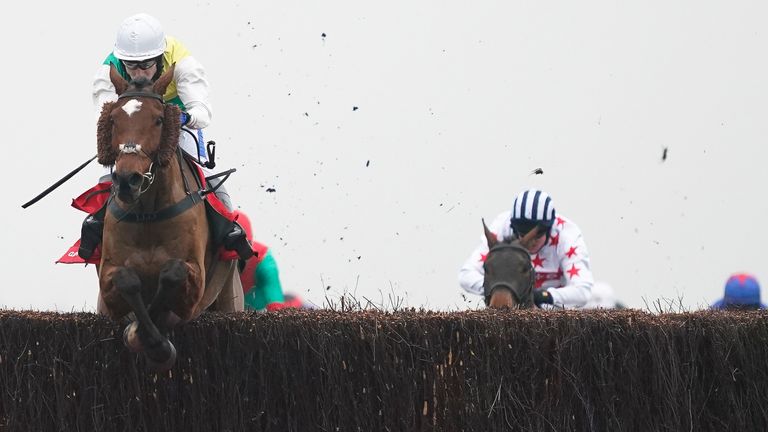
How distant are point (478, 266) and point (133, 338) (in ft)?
14.0

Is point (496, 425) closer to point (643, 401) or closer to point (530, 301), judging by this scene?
point (643, 401)

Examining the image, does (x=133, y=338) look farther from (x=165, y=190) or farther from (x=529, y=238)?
(x=529, y=238)

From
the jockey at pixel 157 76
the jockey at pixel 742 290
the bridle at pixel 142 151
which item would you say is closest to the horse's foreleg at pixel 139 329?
the bridle at pixel 142 151

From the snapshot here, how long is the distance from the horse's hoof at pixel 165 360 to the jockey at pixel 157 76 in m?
0.74

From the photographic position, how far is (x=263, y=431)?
261 inches

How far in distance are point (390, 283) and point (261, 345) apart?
92cm

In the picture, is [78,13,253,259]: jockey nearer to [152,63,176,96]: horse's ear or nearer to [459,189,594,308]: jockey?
[152,63,176,96]: horse's ear

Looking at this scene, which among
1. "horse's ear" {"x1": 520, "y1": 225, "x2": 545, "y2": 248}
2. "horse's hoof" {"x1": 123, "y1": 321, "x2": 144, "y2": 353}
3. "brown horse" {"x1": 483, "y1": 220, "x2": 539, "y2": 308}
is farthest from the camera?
"horse's ear" {"x1": 520, "y1": 225, "x2": 545, "y2": 248}

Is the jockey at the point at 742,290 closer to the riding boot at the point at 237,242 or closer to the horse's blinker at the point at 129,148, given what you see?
the riding boot at the point at 237,242

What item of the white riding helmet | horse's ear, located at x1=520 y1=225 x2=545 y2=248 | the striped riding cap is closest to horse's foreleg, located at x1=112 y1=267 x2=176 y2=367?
the white riding helmet

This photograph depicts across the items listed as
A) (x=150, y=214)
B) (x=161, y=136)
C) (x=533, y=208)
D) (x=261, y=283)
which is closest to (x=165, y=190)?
(x=150, y=214)

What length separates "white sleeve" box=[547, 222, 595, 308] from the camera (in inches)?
378

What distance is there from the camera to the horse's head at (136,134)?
234 inches

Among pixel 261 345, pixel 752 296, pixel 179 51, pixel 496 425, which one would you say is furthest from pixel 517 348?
pixel 752 296
